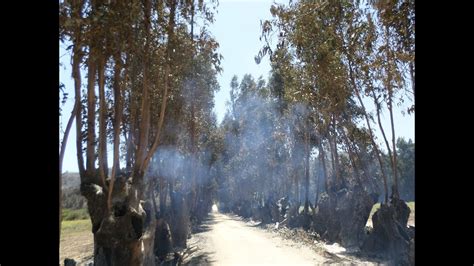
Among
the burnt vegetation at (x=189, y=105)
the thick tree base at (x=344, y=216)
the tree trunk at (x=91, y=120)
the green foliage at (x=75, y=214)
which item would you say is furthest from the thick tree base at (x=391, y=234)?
the green foliage at (x=75, y=214)

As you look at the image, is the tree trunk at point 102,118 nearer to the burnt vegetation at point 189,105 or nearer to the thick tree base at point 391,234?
the burnt vegetation at point 189,105

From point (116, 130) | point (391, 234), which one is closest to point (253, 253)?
point (391, 234)

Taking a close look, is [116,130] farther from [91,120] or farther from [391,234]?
[391,234]

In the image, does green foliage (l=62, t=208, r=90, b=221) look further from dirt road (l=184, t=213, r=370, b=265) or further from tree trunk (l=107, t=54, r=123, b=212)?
tree trunk (l=107, t=54, r=123, b=212)

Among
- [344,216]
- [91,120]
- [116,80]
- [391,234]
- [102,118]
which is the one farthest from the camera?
[344,216]

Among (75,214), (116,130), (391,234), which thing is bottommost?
(75,214)

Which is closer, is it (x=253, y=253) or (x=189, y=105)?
(x=253, y=253)

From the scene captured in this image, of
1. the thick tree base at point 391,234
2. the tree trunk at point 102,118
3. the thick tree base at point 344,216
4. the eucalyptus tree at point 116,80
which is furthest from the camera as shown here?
the thick tree base at point 344,216

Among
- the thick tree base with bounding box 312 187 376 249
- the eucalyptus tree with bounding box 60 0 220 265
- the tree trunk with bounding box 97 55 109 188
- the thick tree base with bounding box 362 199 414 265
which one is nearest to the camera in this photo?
the eucalyptus tree with bounding box 60 0 220 265

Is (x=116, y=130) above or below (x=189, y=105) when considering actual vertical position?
below

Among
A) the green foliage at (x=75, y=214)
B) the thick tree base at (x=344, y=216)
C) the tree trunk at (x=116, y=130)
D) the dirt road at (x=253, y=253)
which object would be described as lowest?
the green foliage at (x=75, y=214)

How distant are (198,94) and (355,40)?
10.4 meters

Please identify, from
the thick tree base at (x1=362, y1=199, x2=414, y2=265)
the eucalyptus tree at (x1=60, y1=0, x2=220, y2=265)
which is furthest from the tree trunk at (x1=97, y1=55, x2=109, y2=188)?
the thick tree base at (x1=362, y1=199, x2=414, y2=265)

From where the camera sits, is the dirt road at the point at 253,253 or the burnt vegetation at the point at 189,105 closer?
the burnt vegetation at the point at 189,105
